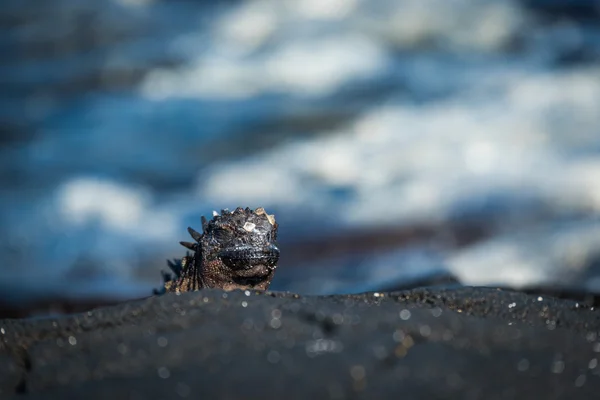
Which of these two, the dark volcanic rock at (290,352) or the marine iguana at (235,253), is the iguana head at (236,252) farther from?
the dark volcanic rock at (290,352)

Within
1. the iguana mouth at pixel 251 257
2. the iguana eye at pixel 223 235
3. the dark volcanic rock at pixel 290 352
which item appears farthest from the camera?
the iguana eye at pixel 223 235

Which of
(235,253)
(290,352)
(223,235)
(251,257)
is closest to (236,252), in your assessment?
(235,253)

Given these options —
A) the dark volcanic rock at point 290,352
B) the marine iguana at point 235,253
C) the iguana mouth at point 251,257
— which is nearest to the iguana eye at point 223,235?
the marine iguana at point 235,253

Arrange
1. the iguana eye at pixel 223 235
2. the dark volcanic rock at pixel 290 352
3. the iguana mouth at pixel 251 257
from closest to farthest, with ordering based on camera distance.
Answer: the dark volcanic rock at pixel 290 352
the iguana mouth at pixel 251 257
the iguana eye at pixel 223 235

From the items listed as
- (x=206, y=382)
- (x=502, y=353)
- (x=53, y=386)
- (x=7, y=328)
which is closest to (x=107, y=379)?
(x=53, y=386)

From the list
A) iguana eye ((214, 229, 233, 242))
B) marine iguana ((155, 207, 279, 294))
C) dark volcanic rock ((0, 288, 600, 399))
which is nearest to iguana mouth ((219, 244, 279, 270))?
marine iguana ((155, 207, 279, 294))

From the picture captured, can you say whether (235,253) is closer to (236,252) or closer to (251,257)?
(236,252)

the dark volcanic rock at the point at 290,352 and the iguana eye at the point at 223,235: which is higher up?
the iguana eye at the point at 223,235

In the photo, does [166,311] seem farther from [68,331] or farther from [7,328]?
[7,328]
